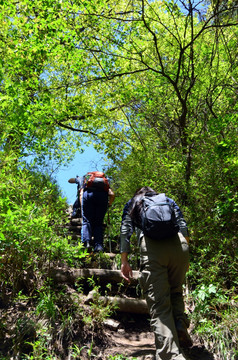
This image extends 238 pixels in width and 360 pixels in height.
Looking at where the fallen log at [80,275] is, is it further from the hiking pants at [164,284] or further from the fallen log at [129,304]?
the hiking pants at [164,284]

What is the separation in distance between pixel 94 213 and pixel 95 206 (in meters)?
0.14

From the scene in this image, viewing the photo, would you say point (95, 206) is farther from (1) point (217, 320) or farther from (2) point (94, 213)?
(1) point (217, 320)

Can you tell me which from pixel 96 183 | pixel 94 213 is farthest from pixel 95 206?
pixel 96 183

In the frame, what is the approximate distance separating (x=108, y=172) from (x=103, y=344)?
5250 mm

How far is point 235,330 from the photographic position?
11.4 ft

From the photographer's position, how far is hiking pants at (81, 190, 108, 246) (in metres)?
5.62

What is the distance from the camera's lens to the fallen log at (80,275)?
14.9 ft

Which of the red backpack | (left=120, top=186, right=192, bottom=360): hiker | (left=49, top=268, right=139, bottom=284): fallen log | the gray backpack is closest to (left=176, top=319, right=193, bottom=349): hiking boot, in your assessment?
(left=120, top=186, right=192, bottom=360): hiker

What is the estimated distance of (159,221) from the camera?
3055 mm

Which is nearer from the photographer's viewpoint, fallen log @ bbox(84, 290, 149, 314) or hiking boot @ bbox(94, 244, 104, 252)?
fallen log @ bbox(84, 290, 149, 314)

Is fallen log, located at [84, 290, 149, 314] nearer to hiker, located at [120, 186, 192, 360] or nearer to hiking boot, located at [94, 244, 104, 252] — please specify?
hiker, located at [120, 186, 192, 360]

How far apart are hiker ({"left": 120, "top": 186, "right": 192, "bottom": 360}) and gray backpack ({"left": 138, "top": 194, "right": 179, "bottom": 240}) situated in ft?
0.36

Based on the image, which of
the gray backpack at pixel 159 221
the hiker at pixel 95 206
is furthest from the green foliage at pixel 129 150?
the gray backpack at pixel 159 221

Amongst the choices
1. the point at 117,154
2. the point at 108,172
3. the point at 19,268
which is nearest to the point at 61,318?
the point at 19,268
